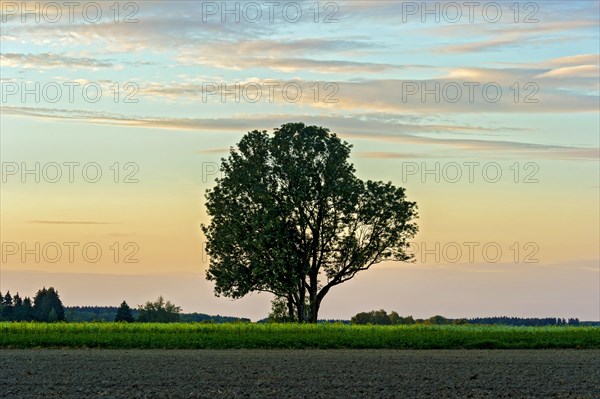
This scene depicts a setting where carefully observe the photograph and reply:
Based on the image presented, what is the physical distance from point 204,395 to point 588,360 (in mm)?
21898

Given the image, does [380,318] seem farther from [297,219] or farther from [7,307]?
[7,307]

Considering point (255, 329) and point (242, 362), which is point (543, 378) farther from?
point (255, 329)

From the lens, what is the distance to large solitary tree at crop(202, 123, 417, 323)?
6938 cm

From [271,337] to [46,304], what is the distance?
105 meters

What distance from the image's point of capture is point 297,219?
2766 inches

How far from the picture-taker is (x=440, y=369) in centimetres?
3509

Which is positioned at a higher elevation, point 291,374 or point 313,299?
point 313,299

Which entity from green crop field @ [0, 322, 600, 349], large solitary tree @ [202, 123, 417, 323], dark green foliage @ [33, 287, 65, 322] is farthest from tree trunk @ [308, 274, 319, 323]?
dark green foliage @ [33, 287, 65, 322]

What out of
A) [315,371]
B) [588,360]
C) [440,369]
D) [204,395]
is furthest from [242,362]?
[588,360]

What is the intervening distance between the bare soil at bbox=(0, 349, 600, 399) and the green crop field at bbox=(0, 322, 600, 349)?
3968 millimetres

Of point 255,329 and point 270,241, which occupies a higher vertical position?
point 270,241

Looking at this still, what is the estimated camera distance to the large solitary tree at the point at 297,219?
69375 millimetres

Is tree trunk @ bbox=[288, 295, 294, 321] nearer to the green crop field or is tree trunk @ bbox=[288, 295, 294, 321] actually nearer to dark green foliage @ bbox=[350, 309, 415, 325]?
dark green foliage @ bbox=[350, 309, 415, 325]

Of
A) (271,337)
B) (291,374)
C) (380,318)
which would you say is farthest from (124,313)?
(291,374)
